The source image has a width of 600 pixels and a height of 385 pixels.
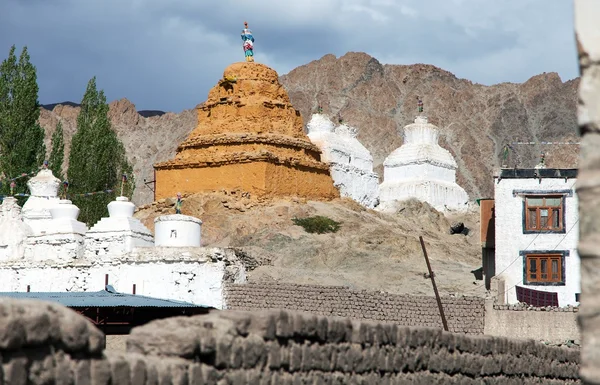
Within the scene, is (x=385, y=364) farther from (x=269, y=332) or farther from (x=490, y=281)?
(x=490, y=281)

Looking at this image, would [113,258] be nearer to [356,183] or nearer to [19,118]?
[19,118]

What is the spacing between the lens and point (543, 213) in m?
32.5

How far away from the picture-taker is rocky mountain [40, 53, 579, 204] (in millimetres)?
120188

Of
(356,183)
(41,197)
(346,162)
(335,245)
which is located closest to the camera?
(335,245)

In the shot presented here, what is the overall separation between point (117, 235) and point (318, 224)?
9.43 m

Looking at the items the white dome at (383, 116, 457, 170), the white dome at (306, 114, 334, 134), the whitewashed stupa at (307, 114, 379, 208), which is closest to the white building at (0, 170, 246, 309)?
the whitewashed stupa at (307, 114, 379, 208)

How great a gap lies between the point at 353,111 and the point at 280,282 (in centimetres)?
9294

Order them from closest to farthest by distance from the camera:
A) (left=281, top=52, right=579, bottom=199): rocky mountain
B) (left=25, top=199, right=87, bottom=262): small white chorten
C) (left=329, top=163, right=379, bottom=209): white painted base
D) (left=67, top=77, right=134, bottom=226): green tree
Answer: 1. (left=25, top=199, right=87, bottom=262): small white chorten
2. (left=67, top=77, right=134, bottom=226): green tree
3. (left=329, top=163, right=379, bottom=209): white painted base
4. (left=281, top=52, right=579, bottom=199): rocky mountain

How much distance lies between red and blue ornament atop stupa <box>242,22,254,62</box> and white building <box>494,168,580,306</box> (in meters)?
20.4

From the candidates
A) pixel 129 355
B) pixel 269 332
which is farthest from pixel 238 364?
pixel 129 355

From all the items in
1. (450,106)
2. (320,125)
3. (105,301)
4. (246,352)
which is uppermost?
(450,106)

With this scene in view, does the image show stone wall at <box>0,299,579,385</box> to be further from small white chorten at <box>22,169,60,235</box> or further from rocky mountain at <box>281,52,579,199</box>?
rocky mountain at <box>281,52,579,199</box>

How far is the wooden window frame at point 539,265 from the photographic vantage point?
31.8 m

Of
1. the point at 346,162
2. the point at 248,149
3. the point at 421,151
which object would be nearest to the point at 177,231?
the point at 248,149
